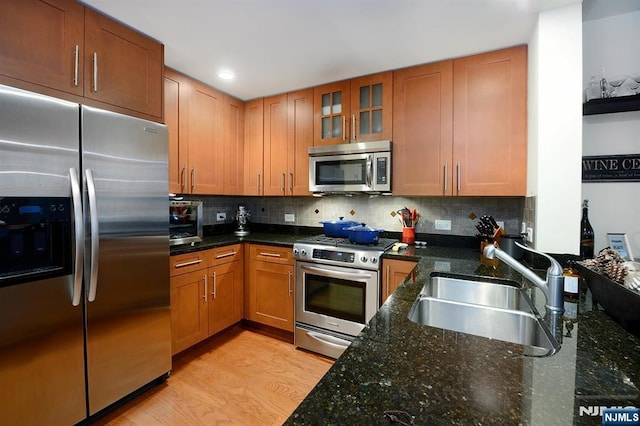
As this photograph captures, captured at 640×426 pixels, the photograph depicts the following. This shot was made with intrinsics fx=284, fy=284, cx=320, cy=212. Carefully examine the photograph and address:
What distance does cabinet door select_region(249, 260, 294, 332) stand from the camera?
2.52m

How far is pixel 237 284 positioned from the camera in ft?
8.82

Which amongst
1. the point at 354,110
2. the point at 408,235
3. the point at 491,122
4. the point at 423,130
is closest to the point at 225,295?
the point at 408,235

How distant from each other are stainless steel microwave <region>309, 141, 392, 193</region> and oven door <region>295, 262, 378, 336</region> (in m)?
0.69

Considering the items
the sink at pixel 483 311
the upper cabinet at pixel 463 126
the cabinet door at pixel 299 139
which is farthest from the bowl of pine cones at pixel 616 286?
the cabinet door at pixel 299 139

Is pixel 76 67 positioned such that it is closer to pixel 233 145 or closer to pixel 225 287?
pixel 233 145

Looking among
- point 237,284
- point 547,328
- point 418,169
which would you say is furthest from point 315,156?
point 547,328

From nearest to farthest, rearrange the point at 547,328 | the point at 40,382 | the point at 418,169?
the point at 547,328, the point at 40,382, the point at 418,169

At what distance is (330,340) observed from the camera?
2293 millimetres

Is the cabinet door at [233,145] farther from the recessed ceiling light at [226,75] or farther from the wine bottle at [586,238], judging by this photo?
the wine bottle at [586,238]

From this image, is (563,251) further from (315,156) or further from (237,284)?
(237,284)

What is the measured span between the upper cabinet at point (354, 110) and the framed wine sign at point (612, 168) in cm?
133

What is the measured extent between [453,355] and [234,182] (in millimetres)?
2618

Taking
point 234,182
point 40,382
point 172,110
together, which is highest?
point 172,110

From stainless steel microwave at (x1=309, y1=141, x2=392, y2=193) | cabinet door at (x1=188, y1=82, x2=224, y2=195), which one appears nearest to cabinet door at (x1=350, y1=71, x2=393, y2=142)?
stainless steel microwave at (x1=309, y1=141, x2=392, y2=193)
